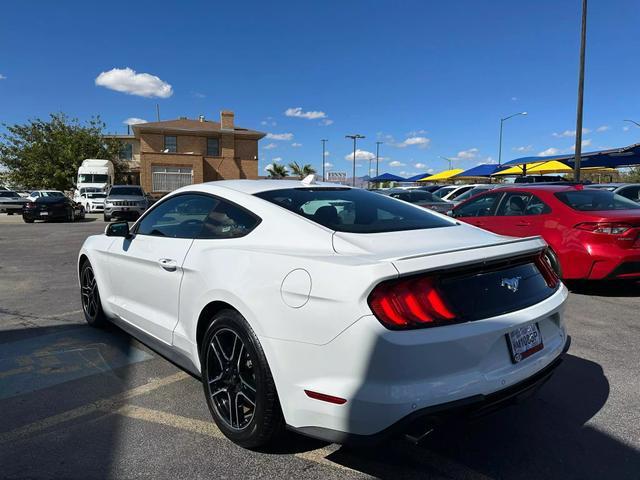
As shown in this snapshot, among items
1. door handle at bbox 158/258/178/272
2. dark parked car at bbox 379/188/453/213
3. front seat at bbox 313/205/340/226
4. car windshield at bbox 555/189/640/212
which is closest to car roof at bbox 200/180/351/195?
front seat at bbox 313/205/340/226

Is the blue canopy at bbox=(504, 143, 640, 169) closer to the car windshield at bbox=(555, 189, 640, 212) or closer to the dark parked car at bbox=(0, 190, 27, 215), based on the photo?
the car windshield at bbox=(555, 189, 640, 212)

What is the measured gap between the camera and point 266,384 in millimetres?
2441

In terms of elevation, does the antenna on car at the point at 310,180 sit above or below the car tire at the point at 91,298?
above

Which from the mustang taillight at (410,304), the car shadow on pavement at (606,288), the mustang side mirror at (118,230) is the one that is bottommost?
the car shadow on pavement at (606,288)

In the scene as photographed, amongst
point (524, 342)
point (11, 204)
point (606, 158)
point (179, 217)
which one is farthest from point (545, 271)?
point (11, 204)

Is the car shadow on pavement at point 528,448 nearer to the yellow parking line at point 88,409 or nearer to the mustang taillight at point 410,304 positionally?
the mustang taillight at point 410,304

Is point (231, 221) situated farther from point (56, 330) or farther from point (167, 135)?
point (167, 135)

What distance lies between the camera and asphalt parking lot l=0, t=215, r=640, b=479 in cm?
250

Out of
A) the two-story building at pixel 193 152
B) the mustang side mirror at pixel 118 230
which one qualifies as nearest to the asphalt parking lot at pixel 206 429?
the mustang side mirror at pixel 118 230

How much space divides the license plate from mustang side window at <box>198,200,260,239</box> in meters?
1.56

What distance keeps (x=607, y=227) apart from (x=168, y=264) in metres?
5.22

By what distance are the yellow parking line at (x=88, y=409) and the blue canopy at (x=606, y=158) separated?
2197cm

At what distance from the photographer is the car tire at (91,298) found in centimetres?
472

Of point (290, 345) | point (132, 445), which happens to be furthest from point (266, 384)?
point (132, 445)
